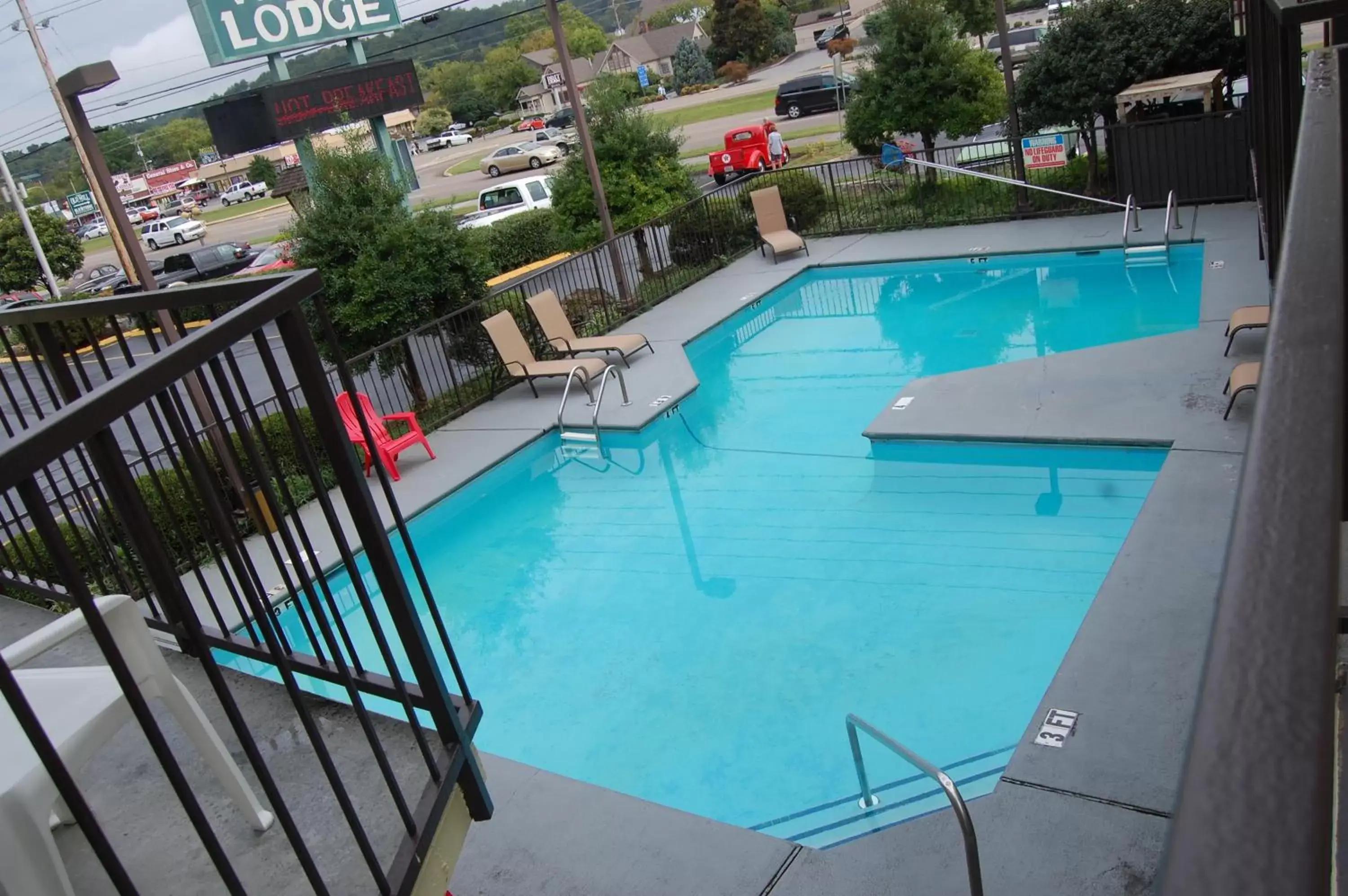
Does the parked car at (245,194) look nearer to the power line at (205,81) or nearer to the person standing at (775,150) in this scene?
the power line at (205,81)

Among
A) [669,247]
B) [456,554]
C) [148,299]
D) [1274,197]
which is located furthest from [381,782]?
[669,247]

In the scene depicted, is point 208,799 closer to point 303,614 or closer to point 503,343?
point 303,614

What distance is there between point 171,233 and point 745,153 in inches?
1100

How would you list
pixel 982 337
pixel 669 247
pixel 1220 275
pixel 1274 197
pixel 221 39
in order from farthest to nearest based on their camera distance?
pixel 221 39, pixel 669 247, pixel 982 337, pixel 1220 275, pixel 1274 197

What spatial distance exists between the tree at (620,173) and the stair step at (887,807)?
10.2m

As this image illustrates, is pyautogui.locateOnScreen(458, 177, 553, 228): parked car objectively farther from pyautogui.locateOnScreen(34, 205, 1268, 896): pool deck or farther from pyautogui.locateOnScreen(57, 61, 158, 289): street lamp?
pyautogui.locateOnScreen(34, 205, 1268, 896): pool deck

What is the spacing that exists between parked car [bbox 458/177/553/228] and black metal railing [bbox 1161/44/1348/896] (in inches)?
948

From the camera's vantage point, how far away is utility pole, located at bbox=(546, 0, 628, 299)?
13.0m

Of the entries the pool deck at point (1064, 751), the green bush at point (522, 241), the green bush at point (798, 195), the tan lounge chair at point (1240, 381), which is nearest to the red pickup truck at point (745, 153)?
the green bush at point (522, 241)

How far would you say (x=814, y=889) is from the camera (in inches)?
166

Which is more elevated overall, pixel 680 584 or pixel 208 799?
pixel 208 799

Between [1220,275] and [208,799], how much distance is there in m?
10.8

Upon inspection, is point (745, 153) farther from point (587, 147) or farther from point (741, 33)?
point (741, 33)

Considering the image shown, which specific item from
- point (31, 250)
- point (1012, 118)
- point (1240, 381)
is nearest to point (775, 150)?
point (1012, 118)
